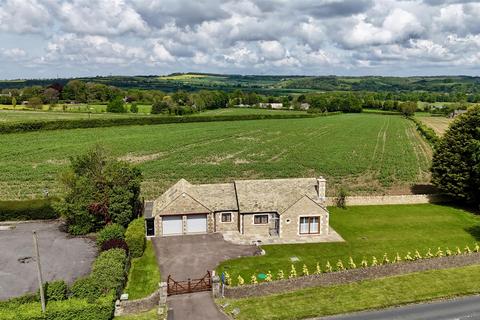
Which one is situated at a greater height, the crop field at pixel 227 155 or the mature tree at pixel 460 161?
the mature tree at pixel 460 161

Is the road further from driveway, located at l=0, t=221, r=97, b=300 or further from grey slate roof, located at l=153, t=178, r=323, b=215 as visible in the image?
driveway, located at l=0, t=221, r=97, b=300

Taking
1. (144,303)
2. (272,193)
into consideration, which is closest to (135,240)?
(144,303)

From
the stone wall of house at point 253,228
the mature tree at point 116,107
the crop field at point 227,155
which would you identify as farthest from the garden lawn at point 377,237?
the mature tree at point 116,107

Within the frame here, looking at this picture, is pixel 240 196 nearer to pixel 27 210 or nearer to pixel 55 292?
pixel 55 292

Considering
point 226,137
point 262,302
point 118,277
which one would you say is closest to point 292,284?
point 262,302

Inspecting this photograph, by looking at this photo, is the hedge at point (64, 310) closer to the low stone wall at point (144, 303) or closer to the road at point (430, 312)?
the low stone wall at point (144, 303)

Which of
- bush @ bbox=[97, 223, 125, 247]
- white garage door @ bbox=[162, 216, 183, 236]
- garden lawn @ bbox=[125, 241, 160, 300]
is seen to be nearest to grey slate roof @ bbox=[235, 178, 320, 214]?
white garage door @ bbox=[162, 216, 183, 236]
